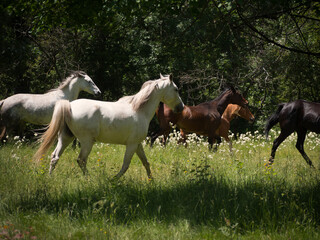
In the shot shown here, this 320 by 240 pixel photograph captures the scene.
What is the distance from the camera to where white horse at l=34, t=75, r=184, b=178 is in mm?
6414

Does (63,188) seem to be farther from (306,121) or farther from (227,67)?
(227,67)

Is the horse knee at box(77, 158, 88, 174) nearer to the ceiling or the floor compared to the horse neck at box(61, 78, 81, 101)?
nearer to the floor

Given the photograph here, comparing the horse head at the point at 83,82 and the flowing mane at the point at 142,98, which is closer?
the flowing mane at the point at 142,98

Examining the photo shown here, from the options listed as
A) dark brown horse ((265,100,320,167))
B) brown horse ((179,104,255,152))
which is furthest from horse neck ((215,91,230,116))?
dark brown horse ((265,100,320,167))

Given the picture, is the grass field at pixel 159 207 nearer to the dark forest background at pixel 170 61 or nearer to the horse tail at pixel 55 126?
the horse tail at pixel 55 126

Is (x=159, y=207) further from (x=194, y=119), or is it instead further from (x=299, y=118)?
(x=194, y=119)

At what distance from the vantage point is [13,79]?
55.3ft

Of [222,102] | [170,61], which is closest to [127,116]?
[222,102]

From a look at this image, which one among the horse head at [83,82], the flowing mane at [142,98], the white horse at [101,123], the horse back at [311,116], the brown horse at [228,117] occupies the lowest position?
the brown horse at [228,117]

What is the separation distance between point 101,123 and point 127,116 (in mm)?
489

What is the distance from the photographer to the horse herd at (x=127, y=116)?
6.50m

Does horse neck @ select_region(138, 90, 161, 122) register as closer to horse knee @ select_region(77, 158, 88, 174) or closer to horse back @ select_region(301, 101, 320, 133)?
horse knee @ select_region(77, 158, 88, 174)

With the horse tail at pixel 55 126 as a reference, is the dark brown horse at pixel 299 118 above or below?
below

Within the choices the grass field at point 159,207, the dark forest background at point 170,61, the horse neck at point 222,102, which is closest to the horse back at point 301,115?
the grass field at point 159,207
